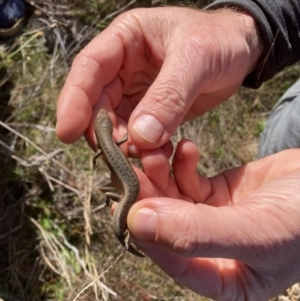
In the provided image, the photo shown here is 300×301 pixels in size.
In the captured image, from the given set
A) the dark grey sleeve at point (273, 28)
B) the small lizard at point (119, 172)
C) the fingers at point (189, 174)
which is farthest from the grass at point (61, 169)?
the dark grey sleeve at point (273, 28)

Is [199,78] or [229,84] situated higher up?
[199,78]

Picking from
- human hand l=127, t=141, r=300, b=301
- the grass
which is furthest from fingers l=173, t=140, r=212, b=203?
the grass

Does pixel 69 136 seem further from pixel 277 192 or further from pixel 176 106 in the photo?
pixel 277 192

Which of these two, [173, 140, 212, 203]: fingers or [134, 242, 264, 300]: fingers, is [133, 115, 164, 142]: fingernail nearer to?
[173, 140, 212, 203]: fingers

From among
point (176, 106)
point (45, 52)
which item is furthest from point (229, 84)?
point (45, 52)

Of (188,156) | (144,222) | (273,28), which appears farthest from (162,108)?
(273,28)

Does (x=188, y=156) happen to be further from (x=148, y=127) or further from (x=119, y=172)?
(x=119, y=172)

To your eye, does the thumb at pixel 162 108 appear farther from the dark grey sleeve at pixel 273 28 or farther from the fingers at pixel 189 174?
the dark grey sleeve at pixel 273 28

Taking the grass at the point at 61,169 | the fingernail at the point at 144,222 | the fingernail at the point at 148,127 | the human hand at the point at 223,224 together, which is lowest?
the grass at the point at 61,169
